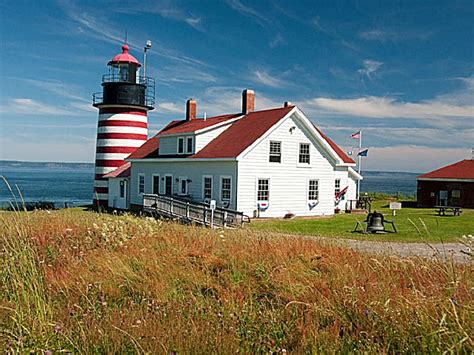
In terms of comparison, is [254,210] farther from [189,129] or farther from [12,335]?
[12,335]

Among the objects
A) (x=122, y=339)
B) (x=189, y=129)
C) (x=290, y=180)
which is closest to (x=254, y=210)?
(x=290, y=180)

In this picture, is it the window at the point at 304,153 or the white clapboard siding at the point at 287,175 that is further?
the window at the point at 304,153

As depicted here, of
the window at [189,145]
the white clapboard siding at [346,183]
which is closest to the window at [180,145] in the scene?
the window at [189,145]

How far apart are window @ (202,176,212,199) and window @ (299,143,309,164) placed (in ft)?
17.4

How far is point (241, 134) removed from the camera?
1124 inches

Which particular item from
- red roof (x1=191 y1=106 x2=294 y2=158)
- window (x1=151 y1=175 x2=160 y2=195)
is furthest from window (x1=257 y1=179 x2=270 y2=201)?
window (x1=151 y1=175 x2=160 y2=195)

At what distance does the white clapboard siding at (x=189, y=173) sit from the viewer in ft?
87.3

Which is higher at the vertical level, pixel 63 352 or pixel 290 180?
pixel 290 180

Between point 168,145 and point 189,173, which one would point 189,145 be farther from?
point 168,145

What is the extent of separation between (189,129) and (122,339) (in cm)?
2616

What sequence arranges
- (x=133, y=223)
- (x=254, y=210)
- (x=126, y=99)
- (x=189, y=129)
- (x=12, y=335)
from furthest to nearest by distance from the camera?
(x=126, y=99)
(x=189, y=129)
(x=254, y=210)
(x=133, y=223)
(x=12, y=335)

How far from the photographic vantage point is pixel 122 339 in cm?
477

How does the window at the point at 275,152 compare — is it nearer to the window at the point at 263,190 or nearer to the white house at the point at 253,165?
the white house at the point at 253,165

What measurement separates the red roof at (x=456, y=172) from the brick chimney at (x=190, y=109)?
17870mm
